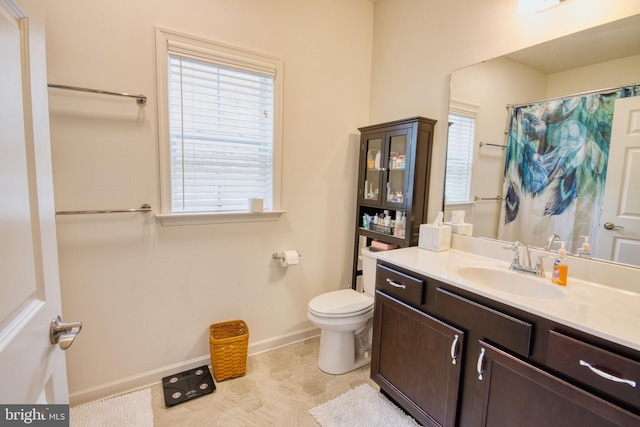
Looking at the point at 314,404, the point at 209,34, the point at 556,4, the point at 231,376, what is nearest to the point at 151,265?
the point at 231,376

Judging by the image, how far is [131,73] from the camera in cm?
172

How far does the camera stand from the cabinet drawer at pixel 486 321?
3.72 feet

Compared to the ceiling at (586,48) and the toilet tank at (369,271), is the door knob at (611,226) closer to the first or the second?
the ceiling at (586,48)

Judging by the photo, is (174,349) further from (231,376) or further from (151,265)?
(151,265)

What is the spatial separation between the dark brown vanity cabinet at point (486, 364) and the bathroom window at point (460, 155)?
75 cm

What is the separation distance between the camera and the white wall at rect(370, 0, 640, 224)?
58.6 inches

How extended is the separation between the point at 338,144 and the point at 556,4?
1540mm

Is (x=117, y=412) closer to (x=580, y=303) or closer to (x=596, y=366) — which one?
(x=596, y=366)

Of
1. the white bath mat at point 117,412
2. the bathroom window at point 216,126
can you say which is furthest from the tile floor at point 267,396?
the bathroom window at point 216,126

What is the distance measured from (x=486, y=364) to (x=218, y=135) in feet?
6.54

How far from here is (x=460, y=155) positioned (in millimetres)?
1981

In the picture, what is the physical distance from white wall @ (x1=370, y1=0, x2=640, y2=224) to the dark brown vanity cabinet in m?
0.86

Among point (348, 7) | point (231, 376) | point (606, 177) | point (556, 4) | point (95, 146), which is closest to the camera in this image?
point (606, 177)

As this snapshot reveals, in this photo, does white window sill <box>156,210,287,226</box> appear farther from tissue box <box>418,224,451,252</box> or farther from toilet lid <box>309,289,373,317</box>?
tissue box <box>418,224,451,252</box>
